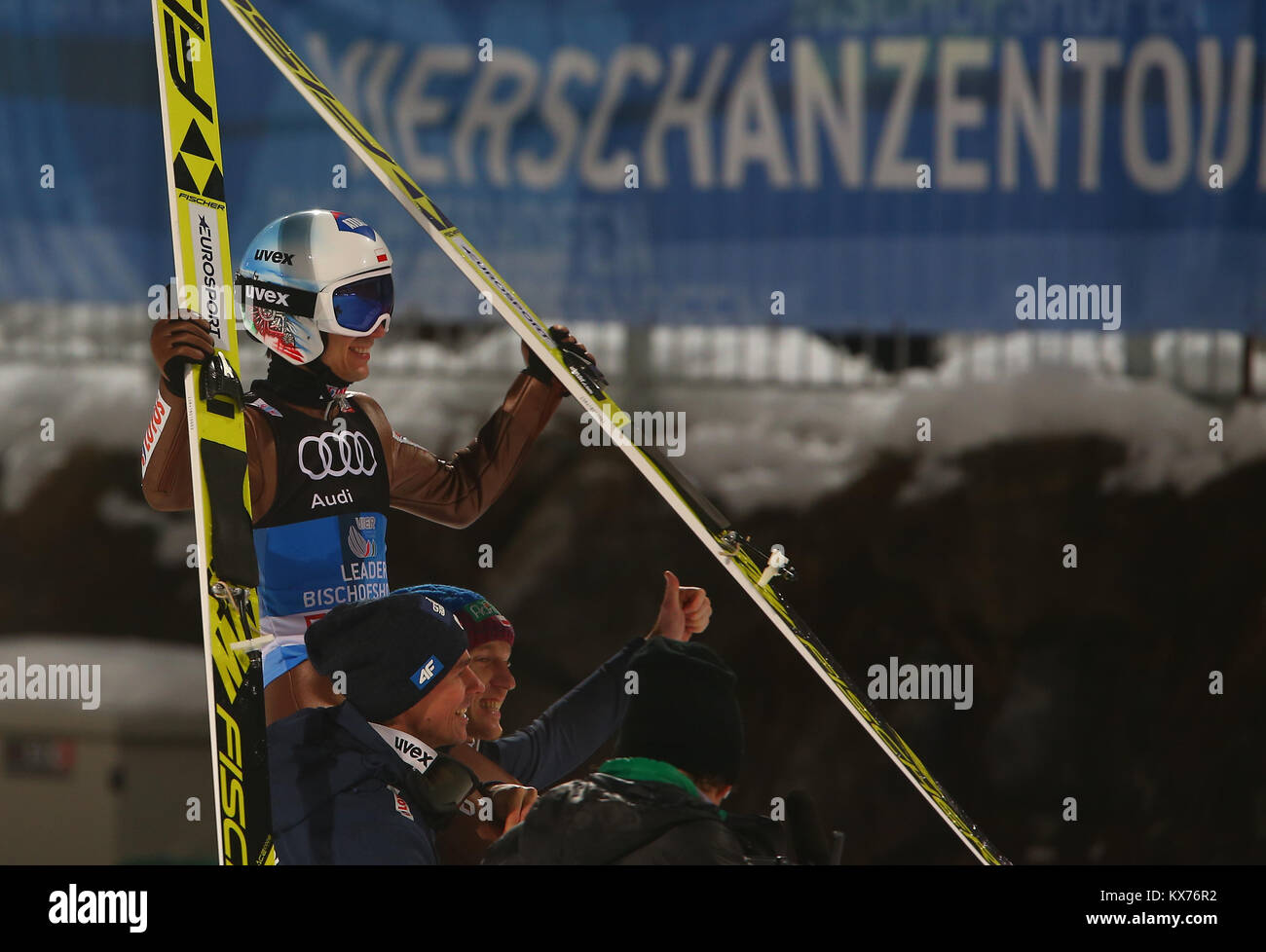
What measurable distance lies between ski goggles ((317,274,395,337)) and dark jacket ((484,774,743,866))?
1533mm

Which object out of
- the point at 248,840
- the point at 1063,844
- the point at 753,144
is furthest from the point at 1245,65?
the point at 248,840

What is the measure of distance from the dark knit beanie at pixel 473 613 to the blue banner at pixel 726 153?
86cm

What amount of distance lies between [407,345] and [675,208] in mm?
941

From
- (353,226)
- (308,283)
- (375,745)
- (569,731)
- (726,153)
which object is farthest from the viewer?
(726,153)

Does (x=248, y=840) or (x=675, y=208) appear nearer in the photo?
(x=248, y=840)

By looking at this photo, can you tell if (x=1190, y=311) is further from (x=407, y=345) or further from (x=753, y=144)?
(x=407, y=345)

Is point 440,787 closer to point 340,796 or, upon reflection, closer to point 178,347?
point 340,796

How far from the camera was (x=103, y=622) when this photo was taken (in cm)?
393

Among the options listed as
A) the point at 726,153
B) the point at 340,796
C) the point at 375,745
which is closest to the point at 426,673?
the point at 375,745

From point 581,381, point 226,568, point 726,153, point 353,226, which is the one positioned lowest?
point 226,568

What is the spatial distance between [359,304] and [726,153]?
4.07 ft

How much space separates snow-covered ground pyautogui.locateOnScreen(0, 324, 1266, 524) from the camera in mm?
3943

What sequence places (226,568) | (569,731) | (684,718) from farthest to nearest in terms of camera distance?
(569,731)
(226,568)
(684,718)

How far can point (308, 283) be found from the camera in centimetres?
357
